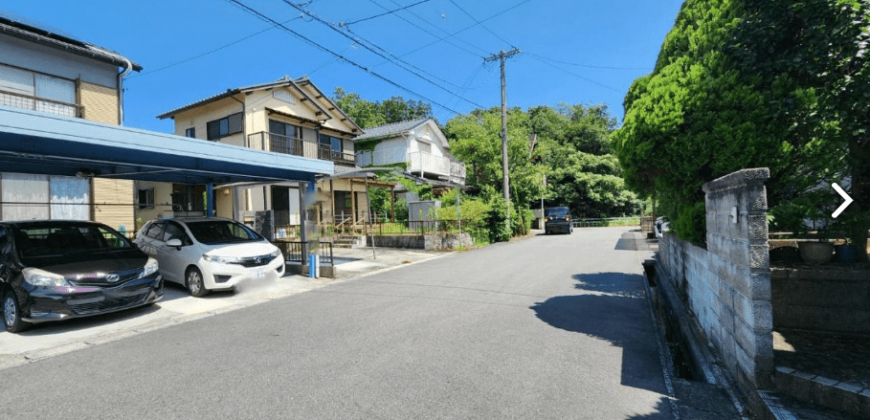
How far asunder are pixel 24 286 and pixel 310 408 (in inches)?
193

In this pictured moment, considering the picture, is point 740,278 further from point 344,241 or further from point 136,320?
point 344,241

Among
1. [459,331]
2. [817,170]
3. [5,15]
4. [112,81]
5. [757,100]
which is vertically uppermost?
[5,15]

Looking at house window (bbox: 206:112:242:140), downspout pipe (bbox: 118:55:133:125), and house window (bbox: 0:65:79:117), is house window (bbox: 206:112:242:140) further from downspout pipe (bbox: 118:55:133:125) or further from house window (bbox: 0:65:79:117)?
house window (bbox: 0:65:79:117)

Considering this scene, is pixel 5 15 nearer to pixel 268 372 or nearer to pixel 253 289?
pixel 253 289

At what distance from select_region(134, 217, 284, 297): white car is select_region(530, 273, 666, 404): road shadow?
539cm

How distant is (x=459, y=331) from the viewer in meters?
5.05

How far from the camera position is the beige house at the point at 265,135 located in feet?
55.0

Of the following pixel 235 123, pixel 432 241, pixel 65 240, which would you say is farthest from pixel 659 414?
pixel 235 123

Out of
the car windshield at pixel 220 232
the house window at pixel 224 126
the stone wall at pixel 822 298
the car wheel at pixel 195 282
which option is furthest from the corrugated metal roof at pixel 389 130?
the stone wall at pixel 822 298

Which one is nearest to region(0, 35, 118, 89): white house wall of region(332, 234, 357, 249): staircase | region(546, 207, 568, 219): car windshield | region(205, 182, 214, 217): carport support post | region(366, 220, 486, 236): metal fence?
region(205, 182, 214, 217): carport support post

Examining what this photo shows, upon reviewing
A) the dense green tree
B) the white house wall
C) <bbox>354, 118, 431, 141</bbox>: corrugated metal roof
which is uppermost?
the dense green tree

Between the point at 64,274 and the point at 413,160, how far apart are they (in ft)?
65.7

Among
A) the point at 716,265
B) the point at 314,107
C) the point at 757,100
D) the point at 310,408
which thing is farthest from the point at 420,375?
the point at 314,107

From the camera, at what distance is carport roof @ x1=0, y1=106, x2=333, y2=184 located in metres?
5.35
